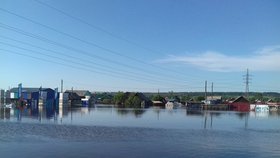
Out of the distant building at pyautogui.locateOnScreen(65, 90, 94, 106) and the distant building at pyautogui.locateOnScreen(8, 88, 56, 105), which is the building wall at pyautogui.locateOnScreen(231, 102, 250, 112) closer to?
the distant building at pyautogui.locateOnScreen(65, 90, 94, 106)

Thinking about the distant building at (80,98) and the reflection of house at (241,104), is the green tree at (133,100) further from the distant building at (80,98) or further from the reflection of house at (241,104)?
the reflection of house at (241,104)

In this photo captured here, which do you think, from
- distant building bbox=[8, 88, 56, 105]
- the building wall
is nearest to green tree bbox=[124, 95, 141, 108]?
the building wall

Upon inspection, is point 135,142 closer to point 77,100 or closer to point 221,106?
point 221,106

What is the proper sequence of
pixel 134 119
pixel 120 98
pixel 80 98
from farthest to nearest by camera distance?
1. pixel 80 98
2. pixel 120 98
3. pixel 134 119

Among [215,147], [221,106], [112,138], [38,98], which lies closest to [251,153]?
[215,147]

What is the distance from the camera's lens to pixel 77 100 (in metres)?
168

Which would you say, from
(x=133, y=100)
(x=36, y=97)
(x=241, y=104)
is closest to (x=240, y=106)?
(x=241, y=104)

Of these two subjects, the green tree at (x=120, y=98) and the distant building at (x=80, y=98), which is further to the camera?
the green tree at (x=120, y=98)

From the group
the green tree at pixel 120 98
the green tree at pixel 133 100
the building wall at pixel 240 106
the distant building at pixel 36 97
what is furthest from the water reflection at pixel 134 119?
the green tree at pixel 120 98

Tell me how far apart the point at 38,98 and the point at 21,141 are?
9165cm

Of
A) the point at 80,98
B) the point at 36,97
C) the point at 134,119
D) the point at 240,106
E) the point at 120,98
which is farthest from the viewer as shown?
the point at 80,98

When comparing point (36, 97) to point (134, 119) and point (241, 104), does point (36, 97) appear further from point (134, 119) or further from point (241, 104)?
point (241, 104)

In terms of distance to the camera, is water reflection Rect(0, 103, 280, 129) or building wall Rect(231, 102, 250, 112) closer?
water reflection Rect(0, 103, 280, 129)

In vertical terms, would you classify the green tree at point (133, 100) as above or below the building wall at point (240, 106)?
above
